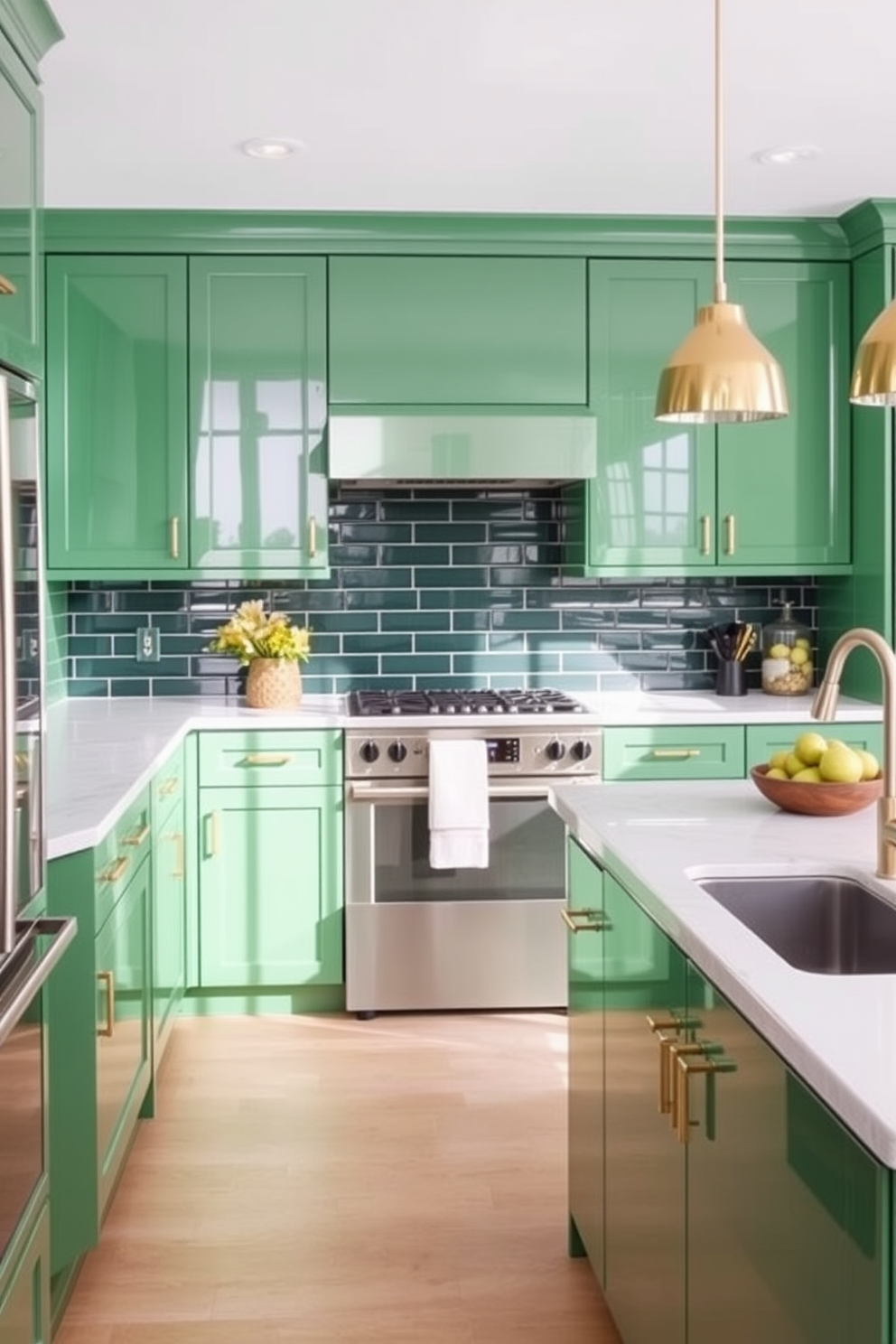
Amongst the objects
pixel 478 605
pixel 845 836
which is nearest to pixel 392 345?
pixel 478 605

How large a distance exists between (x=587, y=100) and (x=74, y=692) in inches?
105

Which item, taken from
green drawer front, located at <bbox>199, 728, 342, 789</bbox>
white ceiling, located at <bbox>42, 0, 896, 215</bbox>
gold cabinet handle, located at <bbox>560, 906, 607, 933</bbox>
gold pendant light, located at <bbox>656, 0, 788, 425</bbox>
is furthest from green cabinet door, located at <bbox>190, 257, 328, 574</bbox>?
gold pendant light, located at <bbox>656, 0, 788, 425</bbox>

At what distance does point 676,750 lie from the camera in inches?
183

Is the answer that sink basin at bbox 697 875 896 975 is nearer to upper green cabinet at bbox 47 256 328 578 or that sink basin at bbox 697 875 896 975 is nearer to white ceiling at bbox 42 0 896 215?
white ceiling at bbox 42 0 896 215

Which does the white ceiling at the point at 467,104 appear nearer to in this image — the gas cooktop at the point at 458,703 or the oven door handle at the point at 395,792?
the gas cooktop at the point at 458,703

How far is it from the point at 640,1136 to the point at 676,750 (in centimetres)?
232

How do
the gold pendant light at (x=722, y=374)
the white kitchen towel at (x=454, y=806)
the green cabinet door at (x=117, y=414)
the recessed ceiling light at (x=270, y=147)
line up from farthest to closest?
the green cabinet door at (x=117, y=414) → the white kitchen towel at (x=454, y=806) → the recessed ceiling light at (x=270, y=147) → the gold pendant light at (x=722, y=374)

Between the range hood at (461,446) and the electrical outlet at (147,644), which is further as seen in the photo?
the electrical outlet at (147,644)

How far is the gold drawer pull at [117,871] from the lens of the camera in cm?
297

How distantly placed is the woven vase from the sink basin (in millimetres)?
2674

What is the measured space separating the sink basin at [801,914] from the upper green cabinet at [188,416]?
2739mm

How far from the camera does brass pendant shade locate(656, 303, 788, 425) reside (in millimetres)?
2324

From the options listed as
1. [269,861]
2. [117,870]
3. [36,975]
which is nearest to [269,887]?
[269,861]

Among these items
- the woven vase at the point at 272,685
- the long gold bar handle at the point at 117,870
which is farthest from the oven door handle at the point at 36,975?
the woven vase at the point at 272,685
